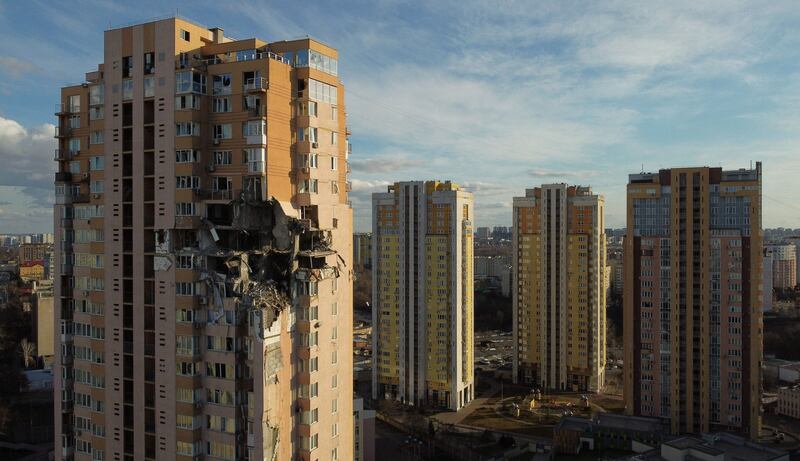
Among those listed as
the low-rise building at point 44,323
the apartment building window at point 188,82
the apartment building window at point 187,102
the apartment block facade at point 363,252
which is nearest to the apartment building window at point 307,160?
the apartment building window at point 187,102

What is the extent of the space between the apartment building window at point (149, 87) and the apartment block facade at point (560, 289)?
154 ft

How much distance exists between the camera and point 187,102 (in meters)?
11.7

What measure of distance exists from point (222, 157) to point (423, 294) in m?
37.9

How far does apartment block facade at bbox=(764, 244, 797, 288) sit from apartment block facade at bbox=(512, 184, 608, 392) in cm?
5777

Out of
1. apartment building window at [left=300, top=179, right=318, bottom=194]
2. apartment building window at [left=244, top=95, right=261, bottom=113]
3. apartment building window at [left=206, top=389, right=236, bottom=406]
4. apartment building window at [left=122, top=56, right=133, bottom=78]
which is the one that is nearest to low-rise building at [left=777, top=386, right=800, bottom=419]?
apartment building window at [left=300, top=179, right=318, bottom=194]

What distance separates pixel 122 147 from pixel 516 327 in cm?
4823

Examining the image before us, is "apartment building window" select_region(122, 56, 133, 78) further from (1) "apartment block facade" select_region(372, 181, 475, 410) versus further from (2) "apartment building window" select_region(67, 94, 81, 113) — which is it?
(1) "apartment block facade" select_region(372, 181, 475, 410)

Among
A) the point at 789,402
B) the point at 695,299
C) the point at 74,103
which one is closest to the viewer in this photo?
the point at 74,103

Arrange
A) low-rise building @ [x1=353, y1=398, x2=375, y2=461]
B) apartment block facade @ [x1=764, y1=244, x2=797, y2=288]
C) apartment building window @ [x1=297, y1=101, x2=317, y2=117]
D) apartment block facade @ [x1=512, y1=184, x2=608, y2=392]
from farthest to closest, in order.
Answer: apartment block facade @ [x1=764, y1=244, x2=797, y2=288] → apartment block facade @ [x1=512, y1=184, x2=608, y2=392] → low-rise building @ [x1=353, y1=398, x2=375, y2=461] → apartment building window @ [x1=297, y1=101, x2=317, y2=117]

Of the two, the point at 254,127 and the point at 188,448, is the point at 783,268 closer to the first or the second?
the point at 254,127

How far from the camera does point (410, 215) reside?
49625 millimetres

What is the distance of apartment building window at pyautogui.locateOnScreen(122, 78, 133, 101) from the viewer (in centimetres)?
1220

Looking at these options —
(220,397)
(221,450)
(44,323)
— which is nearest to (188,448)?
(221,450)

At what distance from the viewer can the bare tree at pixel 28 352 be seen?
57.3 meters
